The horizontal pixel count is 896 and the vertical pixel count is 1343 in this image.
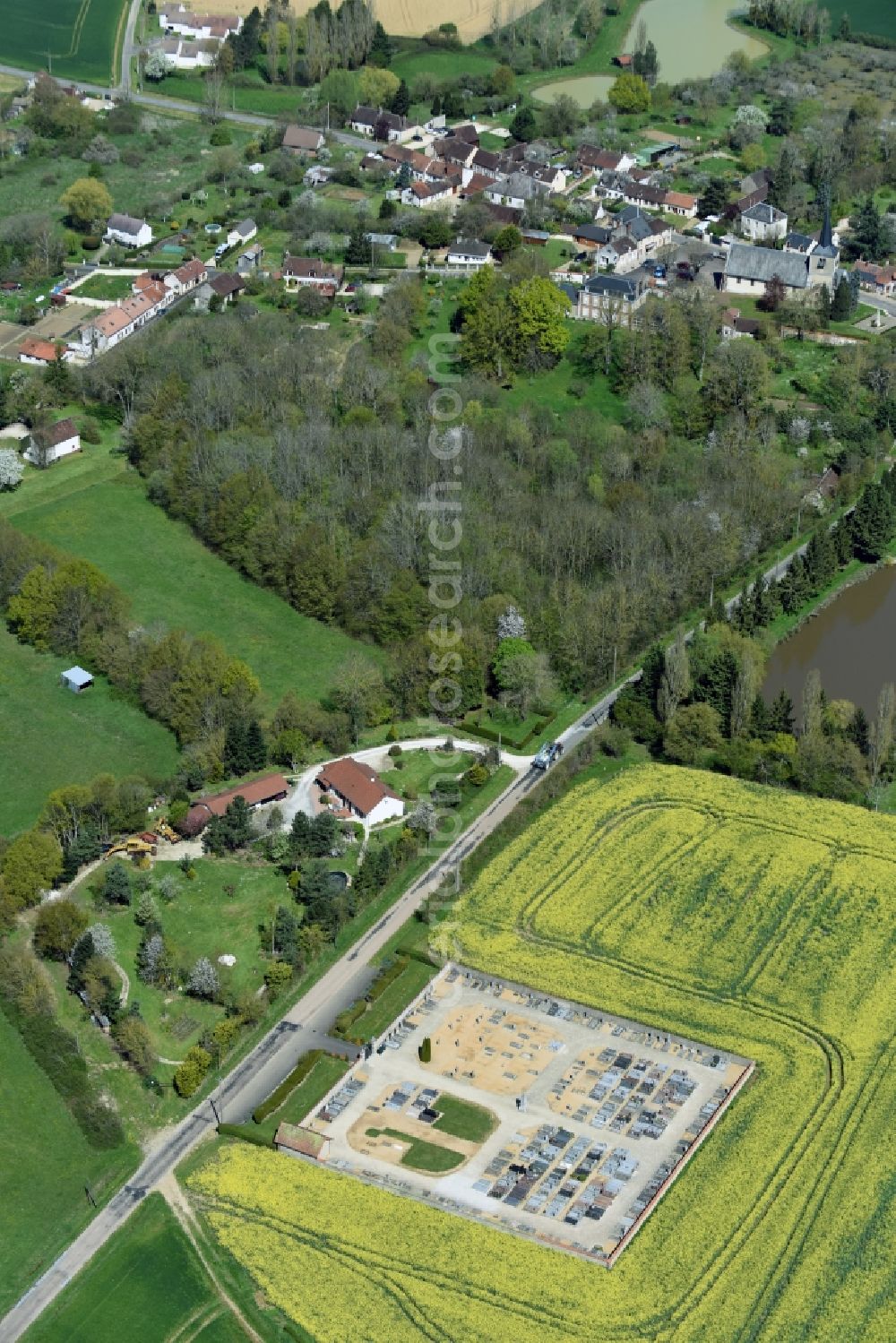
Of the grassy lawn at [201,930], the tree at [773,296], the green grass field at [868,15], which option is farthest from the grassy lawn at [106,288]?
the green grass field at [868,15]

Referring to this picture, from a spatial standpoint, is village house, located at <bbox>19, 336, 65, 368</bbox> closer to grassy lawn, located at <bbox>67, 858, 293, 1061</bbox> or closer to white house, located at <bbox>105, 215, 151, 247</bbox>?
white house, located at <bbox>105, 215, 151, 247</bbox>

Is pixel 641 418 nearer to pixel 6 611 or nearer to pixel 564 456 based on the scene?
pixel 564 456

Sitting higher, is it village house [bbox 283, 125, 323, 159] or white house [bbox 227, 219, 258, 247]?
village house [bbox 283, 125, 323, 159]

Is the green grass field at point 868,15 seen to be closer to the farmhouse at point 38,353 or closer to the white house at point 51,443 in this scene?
the farmhouse at point 38,353

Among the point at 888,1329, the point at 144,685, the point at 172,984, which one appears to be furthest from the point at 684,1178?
the point at 144,685

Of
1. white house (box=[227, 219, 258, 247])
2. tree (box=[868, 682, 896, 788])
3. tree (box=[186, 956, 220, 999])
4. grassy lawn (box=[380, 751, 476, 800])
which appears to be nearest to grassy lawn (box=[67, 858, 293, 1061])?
tree (box=[186, 956, 220, 999])
